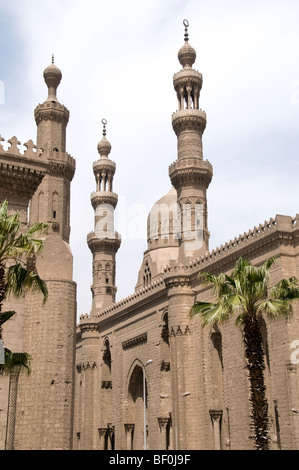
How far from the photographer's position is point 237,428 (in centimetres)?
2770

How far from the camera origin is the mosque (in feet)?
77.1

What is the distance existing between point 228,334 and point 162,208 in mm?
19096

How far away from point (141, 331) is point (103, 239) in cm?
1156

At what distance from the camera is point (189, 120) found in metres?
38.5

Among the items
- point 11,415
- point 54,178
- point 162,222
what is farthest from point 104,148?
point 11,415

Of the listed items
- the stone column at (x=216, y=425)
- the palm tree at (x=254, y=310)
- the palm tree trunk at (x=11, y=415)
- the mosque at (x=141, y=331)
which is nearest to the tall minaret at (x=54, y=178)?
the mosque at (x=141, y=331)

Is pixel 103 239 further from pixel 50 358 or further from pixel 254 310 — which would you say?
pixel 254 310

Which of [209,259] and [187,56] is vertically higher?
[187,56]

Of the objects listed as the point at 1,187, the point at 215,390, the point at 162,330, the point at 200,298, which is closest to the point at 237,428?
the point at 215,390

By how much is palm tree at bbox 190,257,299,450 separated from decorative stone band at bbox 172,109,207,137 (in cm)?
2224

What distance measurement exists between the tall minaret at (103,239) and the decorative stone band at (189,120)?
40.1 feet

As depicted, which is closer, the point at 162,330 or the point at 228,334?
the point at 228,334

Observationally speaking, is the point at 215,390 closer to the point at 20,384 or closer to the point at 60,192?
the point at 20,384

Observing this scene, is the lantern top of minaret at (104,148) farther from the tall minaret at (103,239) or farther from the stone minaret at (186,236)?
the stone minaret at (186,236)
